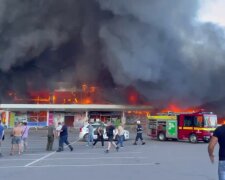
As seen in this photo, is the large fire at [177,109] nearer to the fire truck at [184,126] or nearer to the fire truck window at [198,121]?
the fire truck at [184,126]

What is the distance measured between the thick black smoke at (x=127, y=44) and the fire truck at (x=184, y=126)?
10667 millimetres

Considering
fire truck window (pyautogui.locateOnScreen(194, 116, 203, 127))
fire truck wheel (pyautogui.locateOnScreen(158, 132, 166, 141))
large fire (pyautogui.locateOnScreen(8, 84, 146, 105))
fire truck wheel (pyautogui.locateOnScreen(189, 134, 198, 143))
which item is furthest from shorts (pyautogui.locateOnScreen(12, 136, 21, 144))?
large fire (pyautogui.locateOnScreen(8, 84, 146, 105))

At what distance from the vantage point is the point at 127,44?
113ft

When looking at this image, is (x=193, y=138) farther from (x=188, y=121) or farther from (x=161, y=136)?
(x=161, y=136)

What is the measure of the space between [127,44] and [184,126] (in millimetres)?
14281

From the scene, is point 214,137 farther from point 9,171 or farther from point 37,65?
point 37,65

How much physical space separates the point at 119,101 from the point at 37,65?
11.3 meters

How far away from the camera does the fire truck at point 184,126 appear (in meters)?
21.0

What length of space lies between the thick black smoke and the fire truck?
1067 centimetres

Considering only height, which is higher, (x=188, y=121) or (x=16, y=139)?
(x=188, y=121)

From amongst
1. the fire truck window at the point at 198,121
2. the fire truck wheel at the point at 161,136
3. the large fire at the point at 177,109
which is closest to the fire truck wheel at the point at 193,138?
the fire truck window at the point at 198,121

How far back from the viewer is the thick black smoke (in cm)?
3353

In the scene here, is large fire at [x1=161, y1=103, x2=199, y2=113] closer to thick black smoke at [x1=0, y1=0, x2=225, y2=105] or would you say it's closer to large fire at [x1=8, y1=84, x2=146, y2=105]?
thick black smoke at [x1=0, y1=0, x2=225, y2=105]

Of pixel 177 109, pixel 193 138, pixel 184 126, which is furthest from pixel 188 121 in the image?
pixel 177 109
